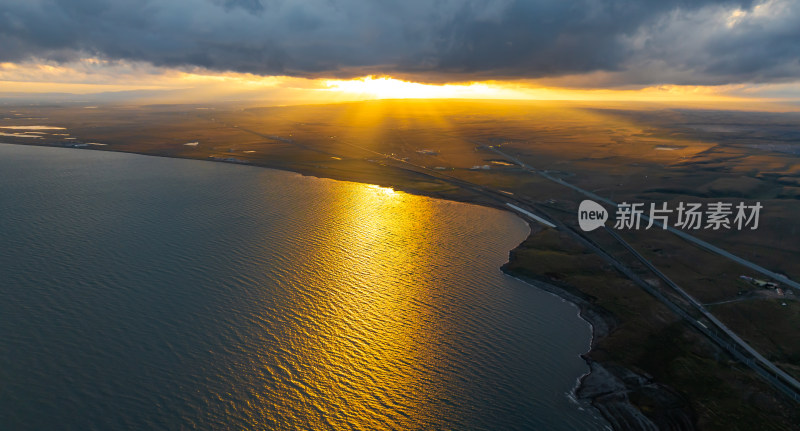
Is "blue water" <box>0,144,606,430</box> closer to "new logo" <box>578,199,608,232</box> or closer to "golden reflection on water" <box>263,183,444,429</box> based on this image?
"golden reflection on water" <box>263,183,444,429</box>

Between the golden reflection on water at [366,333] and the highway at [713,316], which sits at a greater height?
the golden reflection on water at [366,333]

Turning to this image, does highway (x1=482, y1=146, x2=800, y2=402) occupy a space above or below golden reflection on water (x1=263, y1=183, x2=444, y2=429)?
below

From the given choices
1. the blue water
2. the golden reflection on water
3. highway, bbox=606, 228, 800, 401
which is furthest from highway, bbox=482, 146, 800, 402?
the golden reflection on water

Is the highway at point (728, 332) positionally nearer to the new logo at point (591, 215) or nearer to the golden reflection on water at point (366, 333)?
the new logo at point (591, 215)

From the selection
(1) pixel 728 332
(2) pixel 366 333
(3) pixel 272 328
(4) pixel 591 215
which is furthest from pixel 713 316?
(3) pixel 272 328

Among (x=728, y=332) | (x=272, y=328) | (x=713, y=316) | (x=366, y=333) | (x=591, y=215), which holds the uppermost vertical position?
(x=272, y=328)

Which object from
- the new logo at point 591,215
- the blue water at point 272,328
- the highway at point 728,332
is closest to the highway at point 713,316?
the highway at point 728,332

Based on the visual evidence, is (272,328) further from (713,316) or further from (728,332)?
(713,316)

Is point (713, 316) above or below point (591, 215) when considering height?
below

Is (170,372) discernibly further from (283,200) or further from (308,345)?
(283,200)
